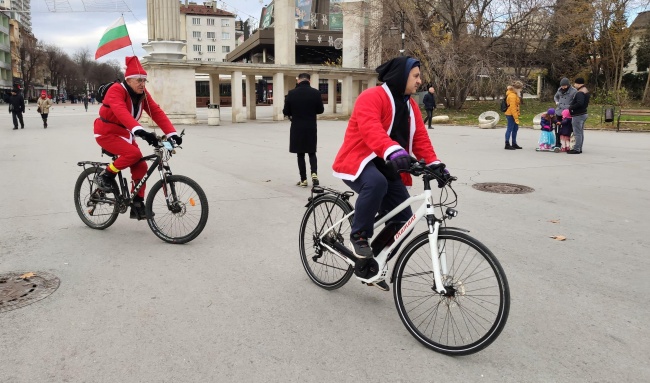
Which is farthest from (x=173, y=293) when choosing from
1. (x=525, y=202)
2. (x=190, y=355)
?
(x=525, y=202)

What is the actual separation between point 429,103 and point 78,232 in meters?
19.6

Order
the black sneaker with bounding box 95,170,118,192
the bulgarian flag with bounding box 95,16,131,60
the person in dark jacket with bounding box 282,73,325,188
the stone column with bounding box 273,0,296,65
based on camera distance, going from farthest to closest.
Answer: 1. the stone column with bounding box 273,0,296,65
2. the person in dark jacket with bounding box 282,73,325,188
3. the bulgarian flag with bounding box 95,16,131,60
4. the black sneaker with bounding box 95,170,118,192

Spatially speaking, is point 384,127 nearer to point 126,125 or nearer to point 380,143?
point 380,143

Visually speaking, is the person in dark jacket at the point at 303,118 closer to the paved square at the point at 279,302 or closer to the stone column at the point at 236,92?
the paved square at the point at 279,302

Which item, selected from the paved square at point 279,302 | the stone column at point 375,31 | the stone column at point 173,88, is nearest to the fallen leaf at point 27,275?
the paved square at point 279,302

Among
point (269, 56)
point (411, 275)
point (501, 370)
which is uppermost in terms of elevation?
point (269, 56)

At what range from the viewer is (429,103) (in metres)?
23.7

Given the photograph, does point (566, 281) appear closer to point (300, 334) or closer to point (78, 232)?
point (300, 334)

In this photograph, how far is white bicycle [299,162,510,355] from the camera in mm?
3133

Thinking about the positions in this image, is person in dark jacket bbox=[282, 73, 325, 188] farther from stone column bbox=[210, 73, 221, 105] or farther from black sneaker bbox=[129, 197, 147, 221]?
stone column bbox=[210, 73, 221, 105]

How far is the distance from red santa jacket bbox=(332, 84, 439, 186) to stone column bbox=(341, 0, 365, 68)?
3366 centimetres

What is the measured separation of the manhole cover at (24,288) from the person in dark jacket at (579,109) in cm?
1255

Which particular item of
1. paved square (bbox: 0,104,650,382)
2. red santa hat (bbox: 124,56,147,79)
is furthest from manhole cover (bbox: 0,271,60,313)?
red santa hat (bbox: 124,56,147,79)

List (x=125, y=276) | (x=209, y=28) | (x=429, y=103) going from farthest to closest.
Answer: (x=209, y=28), (x=429, y=103), (x=125, y=276)
